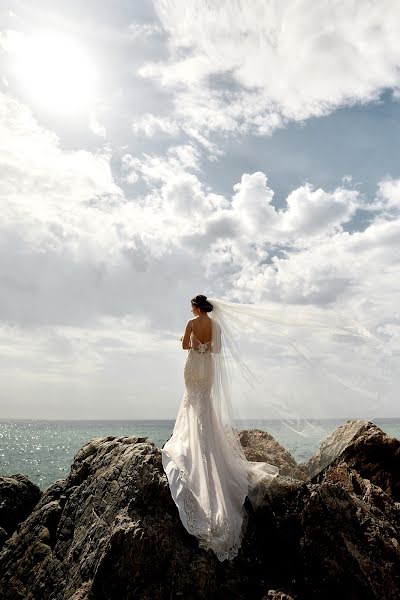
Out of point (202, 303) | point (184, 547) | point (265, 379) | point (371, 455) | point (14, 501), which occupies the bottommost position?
point (184, 547)

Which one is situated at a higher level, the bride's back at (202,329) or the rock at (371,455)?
the bride's back at (202,329)

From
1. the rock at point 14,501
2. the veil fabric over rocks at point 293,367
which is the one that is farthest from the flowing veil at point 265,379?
the rock at point 14,501

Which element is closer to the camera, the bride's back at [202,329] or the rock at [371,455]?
the rock at [371,455]

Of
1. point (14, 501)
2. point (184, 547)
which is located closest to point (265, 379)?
point (184, 547)

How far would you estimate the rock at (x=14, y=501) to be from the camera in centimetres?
966

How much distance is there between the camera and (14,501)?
10047 millimetres

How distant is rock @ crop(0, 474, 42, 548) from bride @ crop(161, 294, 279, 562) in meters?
3.81

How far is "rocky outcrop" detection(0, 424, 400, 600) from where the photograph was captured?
21.6ft

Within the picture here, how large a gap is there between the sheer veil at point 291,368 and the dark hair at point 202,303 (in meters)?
0.18

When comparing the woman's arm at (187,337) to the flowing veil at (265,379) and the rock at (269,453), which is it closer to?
the flowing veil at (265,379)

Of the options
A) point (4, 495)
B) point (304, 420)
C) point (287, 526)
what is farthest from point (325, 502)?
point (4, 495)

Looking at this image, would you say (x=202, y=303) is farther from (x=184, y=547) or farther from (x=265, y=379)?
(x=184, y=547)

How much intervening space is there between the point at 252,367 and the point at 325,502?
118 inches

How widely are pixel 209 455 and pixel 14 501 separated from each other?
4651 millimetres
